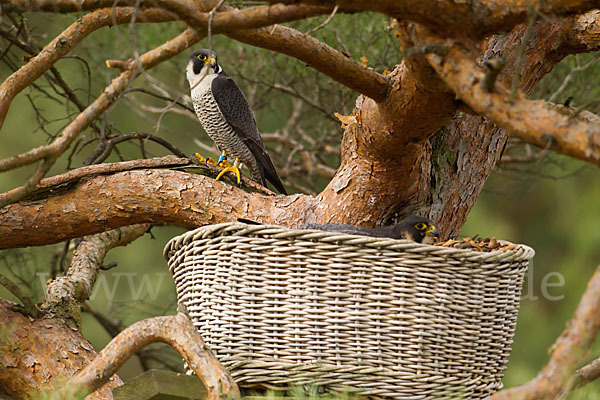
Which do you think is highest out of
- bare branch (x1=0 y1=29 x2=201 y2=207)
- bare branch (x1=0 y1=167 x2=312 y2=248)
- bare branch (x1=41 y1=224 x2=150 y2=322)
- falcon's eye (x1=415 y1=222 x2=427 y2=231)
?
bare branch (x1=0 y1=29 x2=201 y2=207)

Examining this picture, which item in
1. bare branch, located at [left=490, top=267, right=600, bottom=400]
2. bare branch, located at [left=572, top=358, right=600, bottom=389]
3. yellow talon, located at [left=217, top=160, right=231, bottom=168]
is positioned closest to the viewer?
bare branch, located at [left=490, top=267, right=600, bottom=400]

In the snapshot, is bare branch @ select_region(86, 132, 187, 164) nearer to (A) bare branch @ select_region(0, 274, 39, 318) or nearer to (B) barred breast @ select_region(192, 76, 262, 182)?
(B) barred breast @ select_region(192, 76, 262, 182)

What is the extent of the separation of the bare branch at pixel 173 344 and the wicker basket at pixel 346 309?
19 cm

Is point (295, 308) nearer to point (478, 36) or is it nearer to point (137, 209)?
point (478, 36)

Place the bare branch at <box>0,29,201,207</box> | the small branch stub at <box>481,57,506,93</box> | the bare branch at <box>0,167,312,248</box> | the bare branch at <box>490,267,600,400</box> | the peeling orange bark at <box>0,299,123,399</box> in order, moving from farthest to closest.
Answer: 1. the bare branch at <box>0,167,312,248</box>
2. the peeling orange bark at <box>0,299,123,399</box>
3. the bare branch at <box>0,29,201,207</box>
4. the small branch stub at <box>481,57,506,93</box>
5. the bare branch at <box>490,267,600,400</box>

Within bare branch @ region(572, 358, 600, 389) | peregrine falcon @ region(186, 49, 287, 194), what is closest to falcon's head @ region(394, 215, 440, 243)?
bare branch @ region(572, 358, 600, 389)

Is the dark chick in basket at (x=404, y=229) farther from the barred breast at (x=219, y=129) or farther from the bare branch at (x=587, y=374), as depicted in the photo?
the barred breast at (x=219, y=129)

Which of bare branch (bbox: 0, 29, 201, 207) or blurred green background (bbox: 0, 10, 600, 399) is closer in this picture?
bare branch (bbox: 0, 29, 201, 207)

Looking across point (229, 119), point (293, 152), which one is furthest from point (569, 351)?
point (293, 152)

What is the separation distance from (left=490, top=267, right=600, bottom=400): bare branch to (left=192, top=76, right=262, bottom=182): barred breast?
272 cm

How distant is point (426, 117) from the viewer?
2275 mm

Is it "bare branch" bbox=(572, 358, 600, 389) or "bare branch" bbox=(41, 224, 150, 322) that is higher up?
"bare branch" bbox=(572, 358, 600, 389)

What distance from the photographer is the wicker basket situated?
200 centimetres

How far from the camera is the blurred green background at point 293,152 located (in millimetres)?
4215
